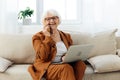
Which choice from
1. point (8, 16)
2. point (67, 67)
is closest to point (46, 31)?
point (67, 67)

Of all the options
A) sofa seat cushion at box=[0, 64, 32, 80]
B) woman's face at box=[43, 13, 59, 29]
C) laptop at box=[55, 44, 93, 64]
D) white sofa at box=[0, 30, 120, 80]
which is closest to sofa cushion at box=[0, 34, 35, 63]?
white sofa at box=[0, 30, 120, 80]

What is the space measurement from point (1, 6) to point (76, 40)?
128 centimetres

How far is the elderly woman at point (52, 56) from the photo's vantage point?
2.60 m

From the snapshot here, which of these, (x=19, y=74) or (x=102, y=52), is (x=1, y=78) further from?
(x=102, y=52)

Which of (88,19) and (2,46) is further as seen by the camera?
(88,19)

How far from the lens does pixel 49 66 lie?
2.70 meters

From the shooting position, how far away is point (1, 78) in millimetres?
2826

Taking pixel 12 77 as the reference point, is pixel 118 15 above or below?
above

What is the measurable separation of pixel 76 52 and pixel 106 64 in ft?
1.60

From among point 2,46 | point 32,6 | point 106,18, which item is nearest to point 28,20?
point 32,6

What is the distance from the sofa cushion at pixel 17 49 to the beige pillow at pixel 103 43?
819mm

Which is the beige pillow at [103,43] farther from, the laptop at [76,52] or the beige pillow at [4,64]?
the beige pillow at [4,64]

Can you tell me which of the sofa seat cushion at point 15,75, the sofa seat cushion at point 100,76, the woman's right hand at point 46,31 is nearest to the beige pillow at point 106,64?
the sofa seat cushion at point 100,76

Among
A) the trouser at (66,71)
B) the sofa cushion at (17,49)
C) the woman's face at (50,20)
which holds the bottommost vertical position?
the trouser at (66,71)
